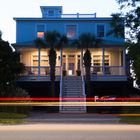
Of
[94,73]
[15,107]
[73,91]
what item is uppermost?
[94,73]

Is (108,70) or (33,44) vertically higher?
(33,44)

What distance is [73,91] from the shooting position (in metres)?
42.0

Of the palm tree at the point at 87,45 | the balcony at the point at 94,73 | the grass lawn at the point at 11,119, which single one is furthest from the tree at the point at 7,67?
the grass lawn at the point at 11,119

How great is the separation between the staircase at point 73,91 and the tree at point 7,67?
445 centimetres

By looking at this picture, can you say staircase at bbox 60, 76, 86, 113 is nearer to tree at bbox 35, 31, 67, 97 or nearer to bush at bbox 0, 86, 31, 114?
tree at bbox 35, 31, 67, 97

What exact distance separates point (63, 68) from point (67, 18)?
4.86 meters

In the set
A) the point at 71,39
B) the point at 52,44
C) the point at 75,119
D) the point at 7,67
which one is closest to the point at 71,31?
the point at 71,39

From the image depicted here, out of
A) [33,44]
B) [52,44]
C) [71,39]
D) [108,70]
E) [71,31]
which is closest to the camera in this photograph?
[52,44]

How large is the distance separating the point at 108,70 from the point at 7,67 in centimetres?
1099

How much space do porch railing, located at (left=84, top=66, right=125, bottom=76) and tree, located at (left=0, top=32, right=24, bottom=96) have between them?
26.9 feet

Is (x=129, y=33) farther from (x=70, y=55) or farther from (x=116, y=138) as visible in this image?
(x=116, y=138)

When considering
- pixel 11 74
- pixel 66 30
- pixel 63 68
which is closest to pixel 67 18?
pixel 66 30

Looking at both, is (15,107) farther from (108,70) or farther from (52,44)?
(108,70)

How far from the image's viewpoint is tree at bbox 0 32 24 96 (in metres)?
38.3
